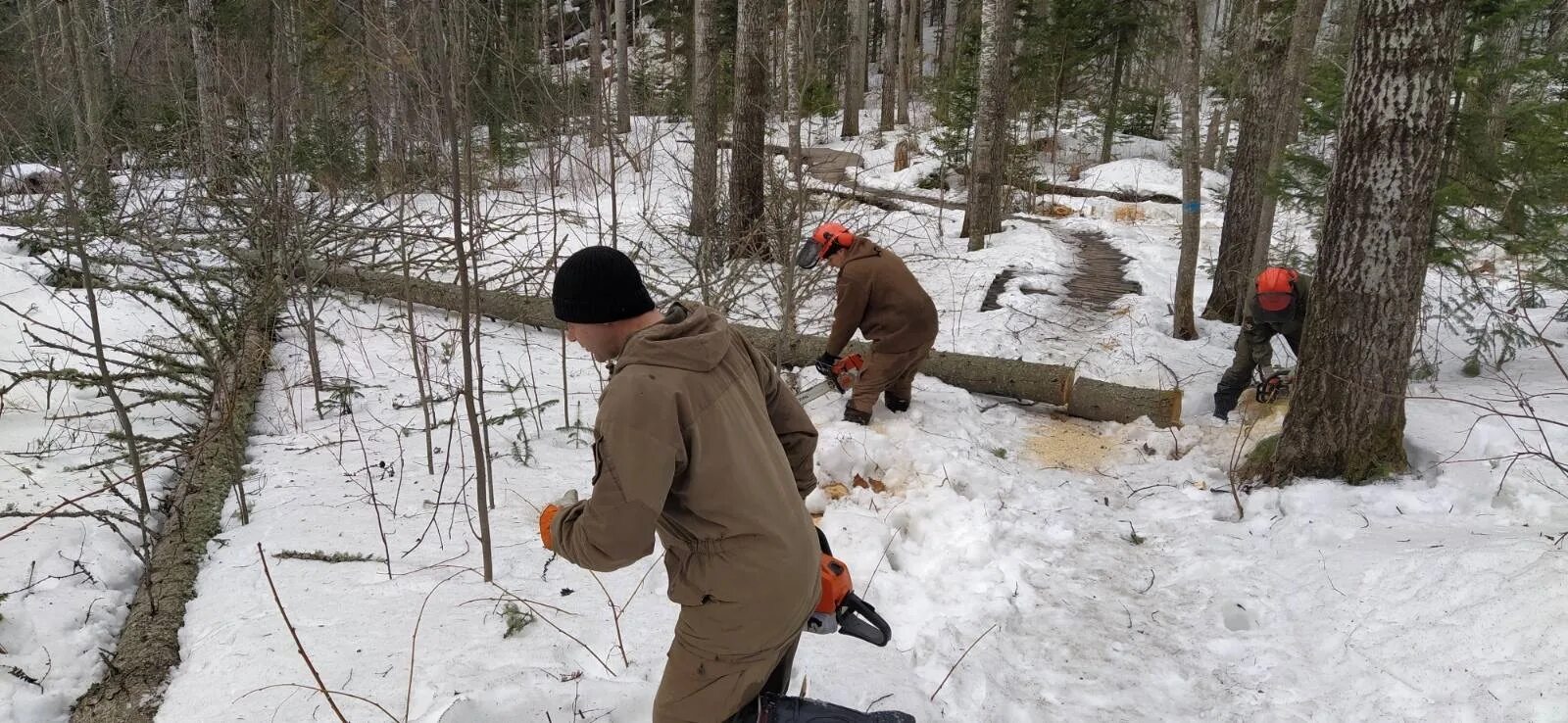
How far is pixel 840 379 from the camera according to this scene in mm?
6070

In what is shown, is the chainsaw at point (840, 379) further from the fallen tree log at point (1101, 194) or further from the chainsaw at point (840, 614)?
the fallen tree log at point (1101, 194)

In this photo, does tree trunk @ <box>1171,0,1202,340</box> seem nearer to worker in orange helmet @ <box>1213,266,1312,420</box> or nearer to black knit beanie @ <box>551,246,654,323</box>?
worker in orange helmet @ <box>1213,266,1312,420</box>

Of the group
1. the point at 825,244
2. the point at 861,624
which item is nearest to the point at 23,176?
the point at 825,244

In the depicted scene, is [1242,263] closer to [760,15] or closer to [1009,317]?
[1009,317]

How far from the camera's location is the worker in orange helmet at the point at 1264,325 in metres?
5.78

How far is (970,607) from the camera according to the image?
12.2 ft

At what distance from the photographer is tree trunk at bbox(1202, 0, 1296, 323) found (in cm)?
795

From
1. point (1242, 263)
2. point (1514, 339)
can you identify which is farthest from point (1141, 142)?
point (1514, 339)

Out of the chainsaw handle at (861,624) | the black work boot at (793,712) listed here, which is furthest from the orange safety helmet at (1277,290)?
the black work boot at (793,712)

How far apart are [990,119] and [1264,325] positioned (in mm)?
6213

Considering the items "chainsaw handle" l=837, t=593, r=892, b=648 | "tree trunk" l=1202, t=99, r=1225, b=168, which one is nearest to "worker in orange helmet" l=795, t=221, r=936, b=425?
"chainsaw handle" l=837, t=593, r=892, b=648

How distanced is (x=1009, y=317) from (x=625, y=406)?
710cm

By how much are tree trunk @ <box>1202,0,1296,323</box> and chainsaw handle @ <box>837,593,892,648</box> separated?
7.18 meters

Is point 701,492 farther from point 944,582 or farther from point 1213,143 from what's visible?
point 1213,143
